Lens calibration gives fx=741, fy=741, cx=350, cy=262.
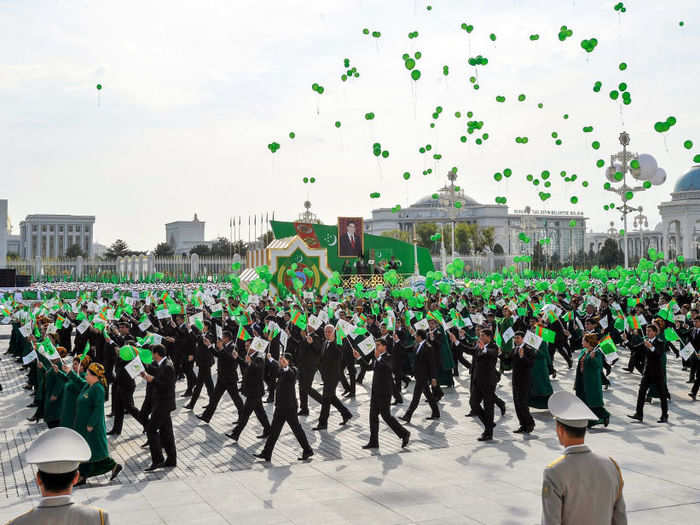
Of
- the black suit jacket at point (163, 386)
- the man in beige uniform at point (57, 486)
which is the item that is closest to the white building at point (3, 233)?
the black suit jacket at point (163, 386)

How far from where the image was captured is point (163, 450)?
10633mm

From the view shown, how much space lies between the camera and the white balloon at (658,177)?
151 feet

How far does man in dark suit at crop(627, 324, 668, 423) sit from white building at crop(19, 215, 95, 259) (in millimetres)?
118093

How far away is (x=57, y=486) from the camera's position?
3.62 meters

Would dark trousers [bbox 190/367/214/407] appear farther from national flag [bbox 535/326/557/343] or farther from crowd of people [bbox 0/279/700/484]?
national flag [bbox 535/326/557/343]

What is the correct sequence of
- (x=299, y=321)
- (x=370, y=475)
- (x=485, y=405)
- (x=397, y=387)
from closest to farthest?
(x=370, y=475), (x=485, y=405), (x=397, y=387), (x=299, y=321)

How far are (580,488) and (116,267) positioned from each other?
173ft

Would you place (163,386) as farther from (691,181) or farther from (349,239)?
(691,181)

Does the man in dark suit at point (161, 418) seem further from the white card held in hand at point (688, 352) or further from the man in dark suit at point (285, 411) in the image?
the white card held in hand at point (688, 352)

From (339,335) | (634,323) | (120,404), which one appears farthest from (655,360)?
(120,404)

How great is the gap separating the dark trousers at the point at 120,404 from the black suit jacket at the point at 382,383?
3.61m

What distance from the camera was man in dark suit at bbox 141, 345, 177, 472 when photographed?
9.59 meters

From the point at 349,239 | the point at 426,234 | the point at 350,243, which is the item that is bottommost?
the point at 350,243

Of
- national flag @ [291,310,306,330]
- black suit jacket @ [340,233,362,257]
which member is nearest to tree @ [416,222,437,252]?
black suit jacket @ [340,233,362,257]
